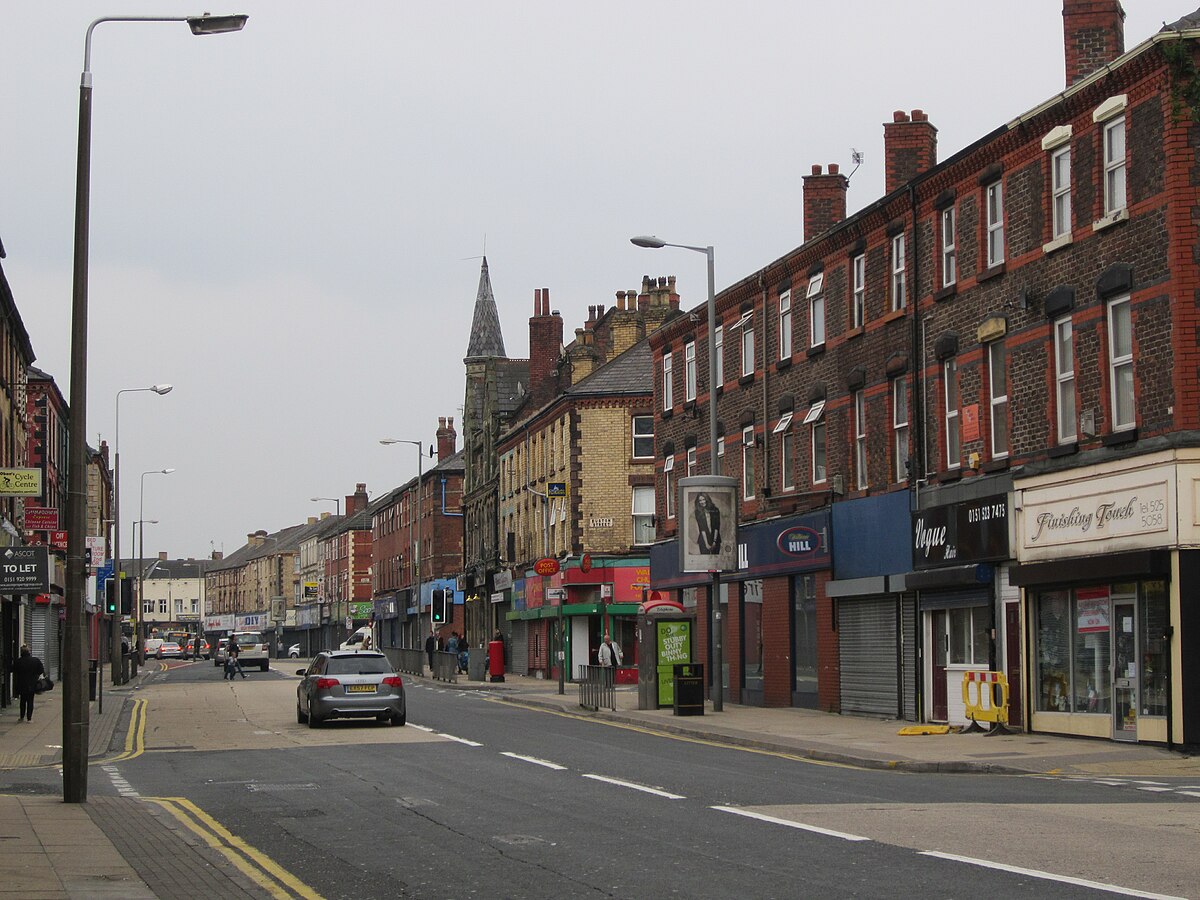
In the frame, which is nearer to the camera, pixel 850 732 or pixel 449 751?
pixel 449 751

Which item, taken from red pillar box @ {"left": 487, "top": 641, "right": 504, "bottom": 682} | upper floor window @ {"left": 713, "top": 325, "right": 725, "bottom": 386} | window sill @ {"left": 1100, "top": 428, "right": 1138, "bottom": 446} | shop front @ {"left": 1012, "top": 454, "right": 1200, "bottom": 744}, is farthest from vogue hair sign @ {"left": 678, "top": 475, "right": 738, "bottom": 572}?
red pillar box @ {"left": 487, "top": 641, "right": 504, "bottom": 682}

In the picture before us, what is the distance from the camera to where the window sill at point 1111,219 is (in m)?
24.2

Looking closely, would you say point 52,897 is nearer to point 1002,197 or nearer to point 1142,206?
point 1142,206

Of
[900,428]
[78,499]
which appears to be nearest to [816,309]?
[900,428]

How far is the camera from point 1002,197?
28406 mm

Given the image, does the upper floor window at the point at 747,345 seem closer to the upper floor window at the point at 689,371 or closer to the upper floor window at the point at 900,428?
the upper floor window at the point at 689,371

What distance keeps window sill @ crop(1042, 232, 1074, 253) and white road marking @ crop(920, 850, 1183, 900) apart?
1556 cm

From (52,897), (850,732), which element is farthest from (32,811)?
(850,732)

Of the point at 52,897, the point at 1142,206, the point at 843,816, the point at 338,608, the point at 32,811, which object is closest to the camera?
the point at 52,897

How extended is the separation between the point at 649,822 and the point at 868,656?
18970 millimetres

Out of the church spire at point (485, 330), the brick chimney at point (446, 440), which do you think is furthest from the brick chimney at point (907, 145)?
the brick chimney at point (446, 440)

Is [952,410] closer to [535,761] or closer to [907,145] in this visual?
[907,145]

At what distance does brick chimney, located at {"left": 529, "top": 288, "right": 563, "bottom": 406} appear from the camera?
235 ft

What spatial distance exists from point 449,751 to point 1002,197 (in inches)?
528
